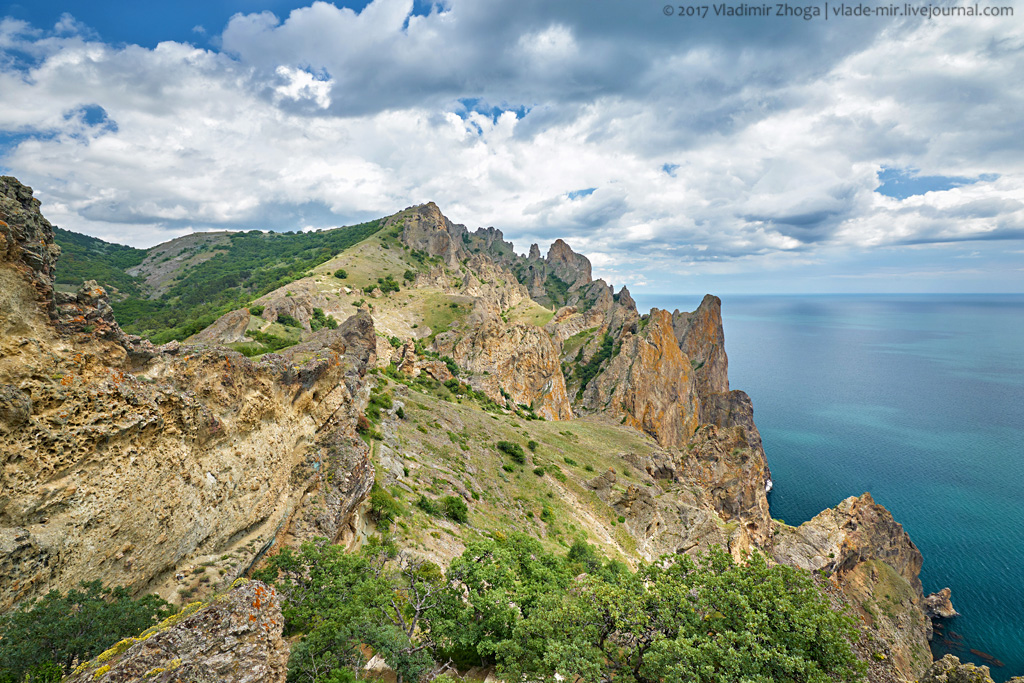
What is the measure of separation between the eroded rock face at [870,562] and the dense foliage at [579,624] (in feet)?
157

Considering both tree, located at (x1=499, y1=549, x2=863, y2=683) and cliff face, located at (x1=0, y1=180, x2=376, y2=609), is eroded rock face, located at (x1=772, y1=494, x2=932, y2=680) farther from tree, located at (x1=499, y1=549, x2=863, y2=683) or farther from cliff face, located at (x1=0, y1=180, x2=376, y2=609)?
cliff face, located at (x1=0, y1=180, x2=376, y2=609)

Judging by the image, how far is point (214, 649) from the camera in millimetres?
8609

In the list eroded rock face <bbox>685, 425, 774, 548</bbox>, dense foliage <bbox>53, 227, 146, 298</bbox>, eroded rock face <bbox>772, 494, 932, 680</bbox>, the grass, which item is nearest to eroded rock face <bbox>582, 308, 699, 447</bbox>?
eroded rock face <bbox>685, 425, 774, 548</bbox>

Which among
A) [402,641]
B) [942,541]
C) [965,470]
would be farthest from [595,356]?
[402,641]

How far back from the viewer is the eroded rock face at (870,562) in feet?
166

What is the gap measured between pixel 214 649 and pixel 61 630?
18.9ft

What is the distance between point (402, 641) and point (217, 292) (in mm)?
137908

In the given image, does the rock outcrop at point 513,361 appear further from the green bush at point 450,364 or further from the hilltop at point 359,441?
the green bush at point 450,364

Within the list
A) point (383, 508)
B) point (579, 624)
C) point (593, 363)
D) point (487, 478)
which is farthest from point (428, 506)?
point (593, 363)

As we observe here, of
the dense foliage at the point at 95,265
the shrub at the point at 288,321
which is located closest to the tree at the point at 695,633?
the shrub at the point at 288,321

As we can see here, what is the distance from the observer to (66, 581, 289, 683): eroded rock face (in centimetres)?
784

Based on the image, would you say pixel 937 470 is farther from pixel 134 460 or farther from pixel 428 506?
pixel 134 460

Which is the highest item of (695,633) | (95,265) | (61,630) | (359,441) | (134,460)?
(95,265)

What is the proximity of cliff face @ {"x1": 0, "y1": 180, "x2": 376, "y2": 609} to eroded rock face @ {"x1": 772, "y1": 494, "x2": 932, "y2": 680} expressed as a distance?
5934 cm
